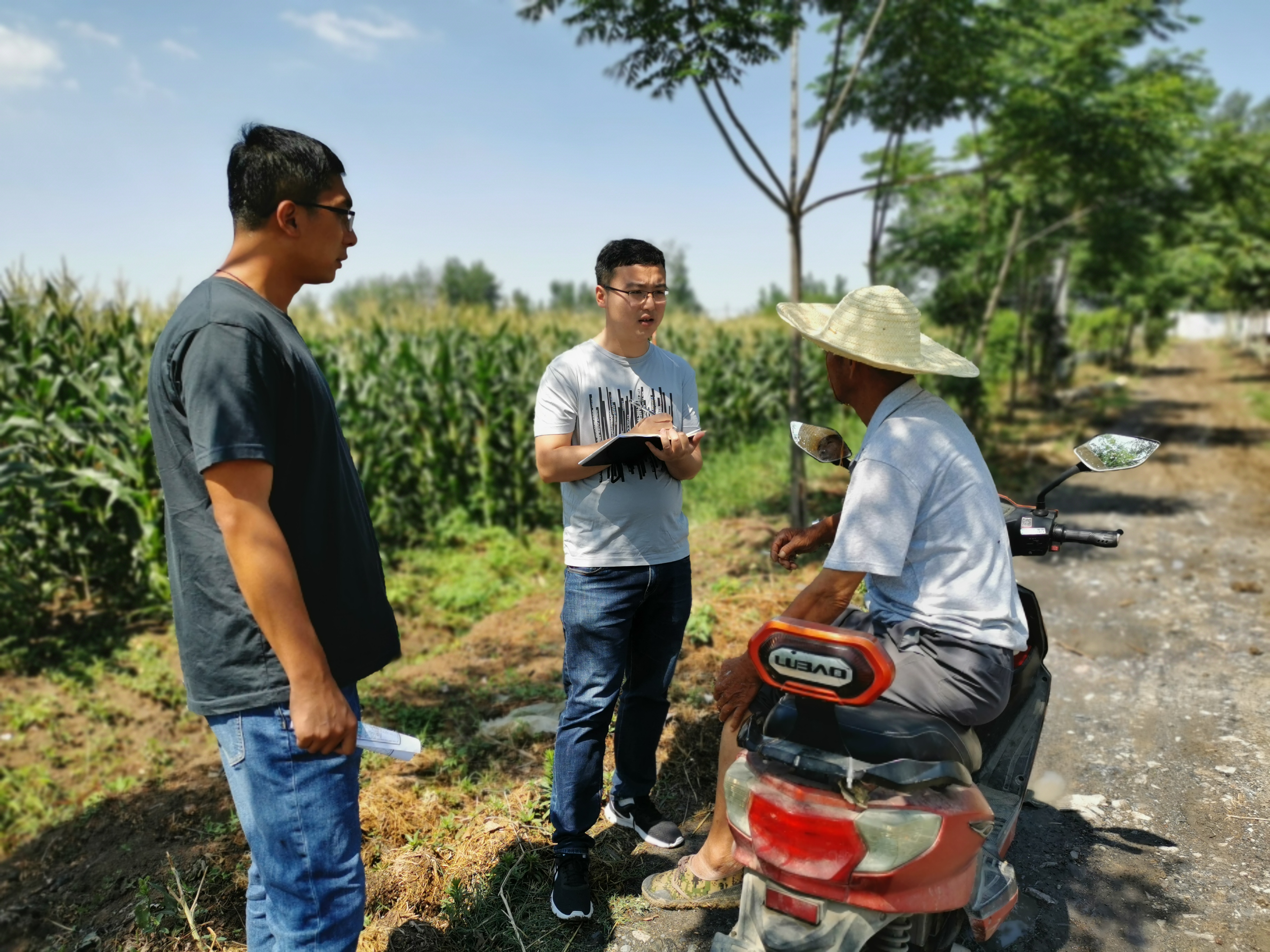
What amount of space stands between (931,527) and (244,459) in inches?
64.8

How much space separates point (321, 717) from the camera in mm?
1658

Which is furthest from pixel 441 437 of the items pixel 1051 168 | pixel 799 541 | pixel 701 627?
pixel 1051 168

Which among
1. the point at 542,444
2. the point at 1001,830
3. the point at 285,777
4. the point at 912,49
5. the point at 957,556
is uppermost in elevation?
the point at 912,49

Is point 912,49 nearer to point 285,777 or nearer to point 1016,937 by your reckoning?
point 1016,937

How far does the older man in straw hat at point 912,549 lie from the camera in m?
2.03

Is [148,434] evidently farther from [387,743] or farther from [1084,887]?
[1084,887]

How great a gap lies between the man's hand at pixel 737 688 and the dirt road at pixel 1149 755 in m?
0.98

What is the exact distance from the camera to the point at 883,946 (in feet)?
6.37

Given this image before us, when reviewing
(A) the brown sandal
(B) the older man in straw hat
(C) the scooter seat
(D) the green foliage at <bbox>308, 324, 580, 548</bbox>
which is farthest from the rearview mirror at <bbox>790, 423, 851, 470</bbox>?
(D) the green foliage at <bbox>308, 324, 580, 548</bbox>

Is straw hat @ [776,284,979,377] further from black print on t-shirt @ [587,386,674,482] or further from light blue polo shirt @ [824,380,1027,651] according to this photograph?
black print on t-shirt @ [587,386,674,482]

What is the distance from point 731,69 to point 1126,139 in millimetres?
6284

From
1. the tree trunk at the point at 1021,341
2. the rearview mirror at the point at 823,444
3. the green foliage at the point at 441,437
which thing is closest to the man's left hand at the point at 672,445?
the rearview mirror at the point at 823,444

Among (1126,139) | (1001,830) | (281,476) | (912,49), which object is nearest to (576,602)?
(281,476)

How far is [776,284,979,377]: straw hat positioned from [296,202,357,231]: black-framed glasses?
4.14 feet
